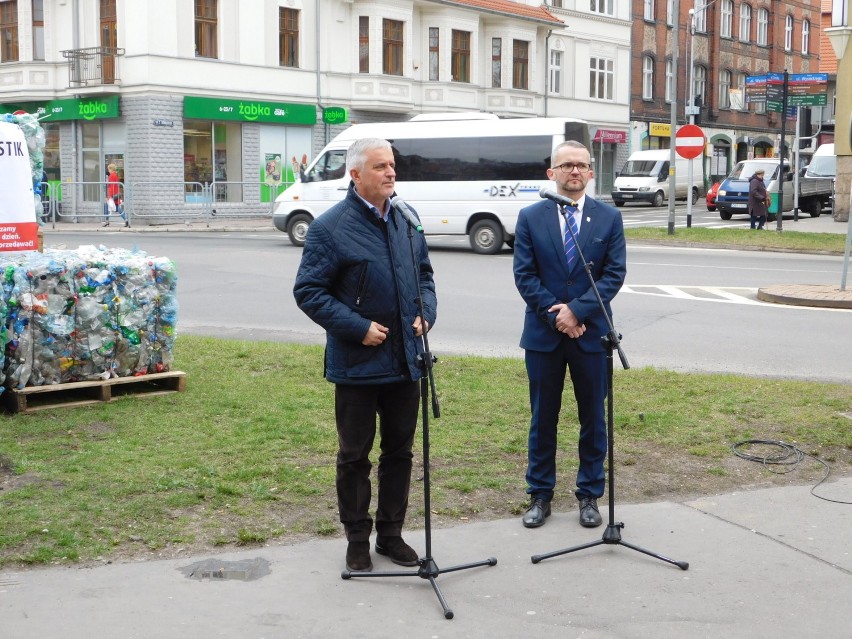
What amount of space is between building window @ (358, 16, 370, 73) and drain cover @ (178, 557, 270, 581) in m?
37.5

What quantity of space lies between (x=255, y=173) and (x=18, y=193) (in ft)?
Answer: 98.5

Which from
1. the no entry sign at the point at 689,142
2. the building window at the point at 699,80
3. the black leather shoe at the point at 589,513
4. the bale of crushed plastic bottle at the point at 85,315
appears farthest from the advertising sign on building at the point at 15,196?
the building window at the point at 699,80

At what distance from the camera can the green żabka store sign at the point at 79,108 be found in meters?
36.0

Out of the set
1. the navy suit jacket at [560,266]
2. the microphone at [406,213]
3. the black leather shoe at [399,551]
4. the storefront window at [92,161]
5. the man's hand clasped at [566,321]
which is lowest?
the black leather shoe at [399,551]

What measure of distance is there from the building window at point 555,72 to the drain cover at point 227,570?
4661cm

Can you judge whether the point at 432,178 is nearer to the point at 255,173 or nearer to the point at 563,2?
the point at 255,173

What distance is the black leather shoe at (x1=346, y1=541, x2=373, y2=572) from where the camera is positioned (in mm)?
4879

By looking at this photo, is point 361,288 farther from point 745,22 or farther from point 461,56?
point 745,22

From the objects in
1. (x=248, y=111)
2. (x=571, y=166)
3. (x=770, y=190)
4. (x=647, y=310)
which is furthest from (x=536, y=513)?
(x=248, y=111)

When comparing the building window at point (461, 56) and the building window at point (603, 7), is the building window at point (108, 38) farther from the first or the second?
the building window at point (603, 7)

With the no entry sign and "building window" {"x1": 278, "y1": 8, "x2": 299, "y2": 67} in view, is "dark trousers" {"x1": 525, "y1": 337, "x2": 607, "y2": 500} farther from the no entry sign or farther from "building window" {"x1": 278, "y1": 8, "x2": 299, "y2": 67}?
"building window" {"x1": 278, "y1": 8, "x2": 299, "y2": 67}

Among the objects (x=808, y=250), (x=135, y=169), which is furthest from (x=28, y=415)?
(x=135, y=169)

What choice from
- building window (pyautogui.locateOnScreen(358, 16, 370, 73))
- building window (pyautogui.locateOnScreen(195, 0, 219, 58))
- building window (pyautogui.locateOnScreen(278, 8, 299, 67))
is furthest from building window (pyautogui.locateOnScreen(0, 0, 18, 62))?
building window (pyautogui.locateOnScreen(358, 16, 370, 73))

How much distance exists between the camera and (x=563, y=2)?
51.0 metres
